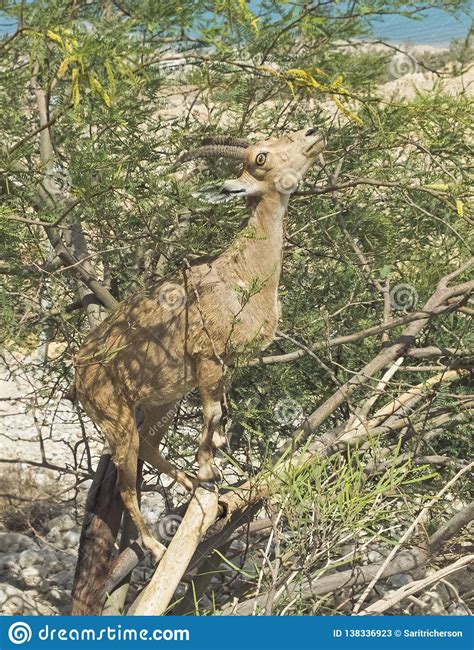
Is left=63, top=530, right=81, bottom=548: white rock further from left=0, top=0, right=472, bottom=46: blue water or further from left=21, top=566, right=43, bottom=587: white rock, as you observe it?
left=0, top=0, right=472, bottom=46: blue water

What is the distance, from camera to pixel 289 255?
25.6 feet

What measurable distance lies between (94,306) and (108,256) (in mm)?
487

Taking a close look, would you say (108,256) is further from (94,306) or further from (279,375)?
(279,375)

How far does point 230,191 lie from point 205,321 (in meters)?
0.80

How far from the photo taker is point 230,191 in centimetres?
555

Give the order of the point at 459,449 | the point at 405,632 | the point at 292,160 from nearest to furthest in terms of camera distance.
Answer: the point at 405,632 < the point at 292,160 < the point at 459,449

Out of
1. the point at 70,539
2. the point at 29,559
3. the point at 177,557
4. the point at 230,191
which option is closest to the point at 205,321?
the point at 230,191

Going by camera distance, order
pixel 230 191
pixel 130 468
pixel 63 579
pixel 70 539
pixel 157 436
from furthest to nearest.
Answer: pixel 70 539 → pixel 63 579 → pixel 157 436 → pixel 130 468 → pixel 230 191

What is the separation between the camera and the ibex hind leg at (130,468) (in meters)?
5.89

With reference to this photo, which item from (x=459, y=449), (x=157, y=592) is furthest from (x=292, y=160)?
(x=459, y=449)

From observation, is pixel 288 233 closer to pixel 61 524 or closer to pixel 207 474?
pixel 207 474

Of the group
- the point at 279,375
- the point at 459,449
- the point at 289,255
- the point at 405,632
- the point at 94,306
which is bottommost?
the point at 459,449

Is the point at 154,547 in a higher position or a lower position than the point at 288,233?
lower

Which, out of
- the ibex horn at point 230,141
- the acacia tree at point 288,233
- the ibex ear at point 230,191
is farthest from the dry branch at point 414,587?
the ibex horn at point 230,141
